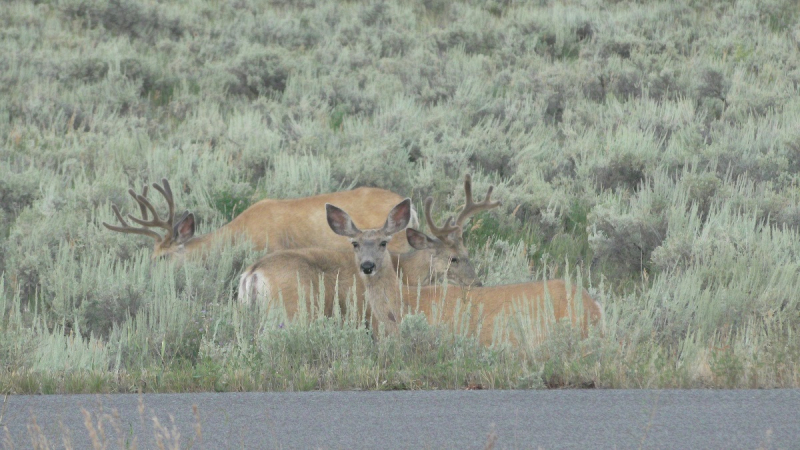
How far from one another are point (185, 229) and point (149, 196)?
1882mm

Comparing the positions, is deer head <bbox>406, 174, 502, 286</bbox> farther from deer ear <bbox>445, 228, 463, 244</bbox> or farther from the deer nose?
the deer nose

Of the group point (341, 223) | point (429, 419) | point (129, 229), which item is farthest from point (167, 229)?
point (429, 419)

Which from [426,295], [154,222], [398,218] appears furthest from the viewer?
[154,222]

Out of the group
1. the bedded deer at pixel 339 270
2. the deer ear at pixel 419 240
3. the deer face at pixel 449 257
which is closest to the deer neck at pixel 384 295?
the bedded deer at pixel 339 270

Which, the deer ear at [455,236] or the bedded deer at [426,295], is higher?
the bedded deer at [426,295]

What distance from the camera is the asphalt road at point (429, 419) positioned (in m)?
4.49

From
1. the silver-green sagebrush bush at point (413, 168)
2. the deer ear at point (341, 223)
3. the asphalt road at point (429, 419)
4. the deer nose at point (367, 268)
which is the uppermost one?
the asphalt road at point (429, 419)

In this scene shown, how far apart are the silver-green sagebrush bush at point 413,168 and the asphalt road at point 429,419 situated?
1.19 feet

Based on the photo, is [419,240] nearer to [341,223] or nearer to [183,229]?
[341,223]

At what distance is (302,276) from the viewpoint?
8203 millimetres

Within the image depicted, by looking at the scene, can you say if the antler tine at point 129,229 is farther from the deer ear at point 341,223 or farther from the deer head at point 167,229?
the deer ear at point 341,223

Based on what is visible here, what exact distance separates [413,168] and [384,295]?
5.21 m

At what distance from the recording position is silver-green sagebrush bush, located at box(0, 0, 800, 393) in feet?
20.6

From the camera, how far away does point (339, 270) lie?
28.2 ft
